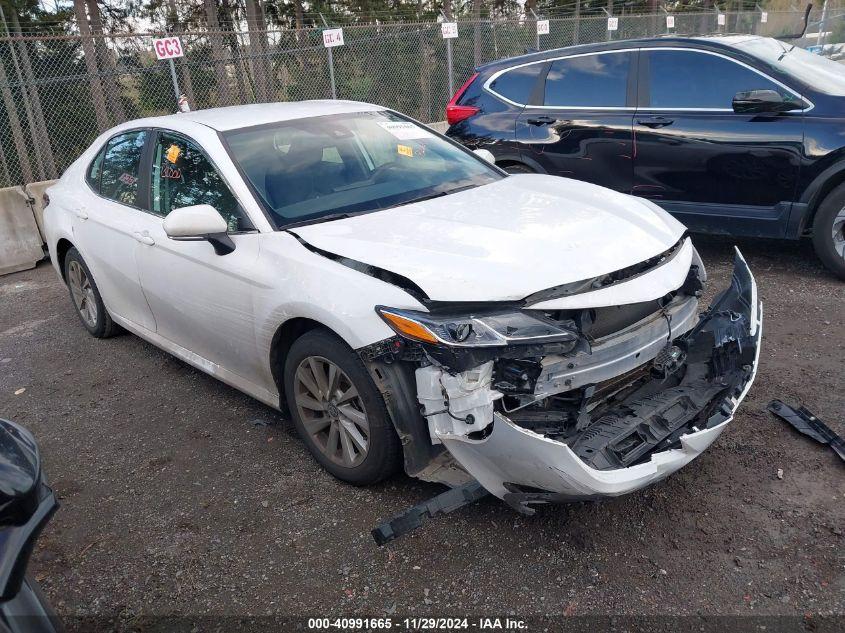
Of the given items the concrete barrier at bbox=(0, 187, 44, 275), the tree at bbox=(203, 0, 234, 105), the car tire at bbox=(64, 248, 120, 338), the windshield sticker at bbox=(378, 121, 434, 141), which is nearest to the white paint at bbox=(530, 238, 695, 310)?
the windshield sticker at bbox=(378, 121, 434, 141)

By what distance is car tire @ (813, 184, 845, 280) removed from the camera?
520 cm

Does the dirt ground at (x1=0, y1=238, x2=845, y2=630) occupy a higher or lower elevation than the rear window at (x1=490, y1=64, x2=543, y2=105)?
lower

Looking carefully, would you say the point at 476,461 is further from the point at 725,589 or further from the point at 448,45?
the point at 448,45

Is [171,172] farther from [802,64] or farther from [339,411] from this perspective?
[802,64]

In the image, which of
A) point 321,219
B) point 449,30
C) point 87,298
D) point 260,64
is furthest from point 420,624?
point 449,30

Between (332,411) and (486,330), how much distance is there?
0.95 meters

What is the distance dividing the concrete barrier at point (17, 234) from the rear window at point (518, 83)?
5.38 m

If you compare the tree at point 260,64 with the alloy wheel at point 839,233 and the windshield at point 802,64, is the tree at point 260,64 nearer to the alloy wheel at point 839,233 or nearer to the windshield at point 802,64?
the windshield at point 802,64

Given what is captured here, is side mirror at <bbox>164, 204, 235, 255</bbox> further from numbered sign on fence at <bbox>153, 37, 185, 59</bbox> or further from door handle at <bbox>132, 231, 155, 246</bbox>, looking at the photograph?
numbered sign on fence at <bbox>153, 37, 185, 59</bbox>

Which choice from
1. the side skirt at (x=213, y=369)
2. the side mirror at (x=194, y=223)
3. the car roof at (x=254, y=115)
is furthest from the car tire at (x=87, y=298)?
the side mirror at (x=194, y=223)

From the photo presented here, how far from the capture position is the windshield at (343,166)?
3594 mm

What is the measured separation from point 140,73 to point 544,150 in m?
6.39

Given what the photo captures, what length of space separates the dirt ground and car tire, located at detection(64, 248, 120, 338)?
1.28 meters

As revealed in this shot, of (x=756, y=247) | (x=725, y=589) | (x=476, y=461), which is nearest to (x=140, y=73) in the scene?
(x=756, y=247)
